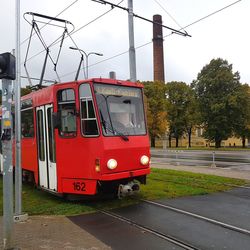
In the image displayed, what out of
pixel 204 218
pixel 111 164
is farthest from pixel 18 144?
pixel 204 218

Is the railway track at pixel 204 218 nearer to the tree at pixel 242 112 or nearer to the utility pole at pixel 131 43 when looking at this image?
the utility pole at pixel 131 43

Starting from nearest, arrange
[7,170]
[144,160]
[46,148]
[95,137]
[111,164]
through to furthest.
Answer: [7,170], [111,164], [95,137], [144,160], [46,148]

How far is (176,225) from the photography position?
299 inches

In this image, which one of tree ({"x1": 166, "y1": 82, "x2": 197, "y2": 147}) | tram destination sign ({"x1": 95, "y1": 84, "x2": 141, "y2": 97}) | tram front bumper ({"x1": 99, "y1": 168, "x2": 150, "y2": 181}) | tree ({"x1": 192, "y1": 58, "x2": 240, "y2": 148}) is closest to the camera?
tram front bumper ({"x1": 99, "y1": 168, "x2": 150, "y2": 181})

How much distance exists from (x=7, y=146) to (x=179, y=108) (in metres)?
58.8

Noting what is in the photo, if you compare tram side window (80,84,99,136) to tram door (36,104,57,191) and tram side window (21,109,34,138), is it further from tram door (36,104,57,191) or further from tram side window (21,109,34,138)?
tram side window (21,109,34,138)

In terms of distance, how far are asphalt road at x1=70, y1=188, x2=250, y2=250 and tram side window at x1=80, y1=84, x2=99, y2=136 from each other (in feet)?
6.61

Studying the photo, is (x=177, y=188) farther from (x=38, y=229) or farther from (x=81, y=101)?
(x=38, y=229)

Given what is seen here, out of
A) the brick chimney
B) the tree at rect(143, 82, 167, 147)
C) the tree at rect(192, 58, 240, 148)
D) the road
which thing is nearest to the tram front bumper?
the road

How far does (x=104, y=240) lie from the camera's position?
6633 millimetres

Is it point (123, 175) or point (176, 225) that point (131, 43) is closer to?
point (123, 175)

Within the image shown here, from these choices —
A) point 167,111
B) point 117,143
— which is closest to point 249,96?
point 167,111

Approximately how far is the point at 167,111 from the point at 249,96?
15.5 meters

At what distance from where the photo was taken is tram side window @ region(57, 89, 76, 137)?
9422mm
